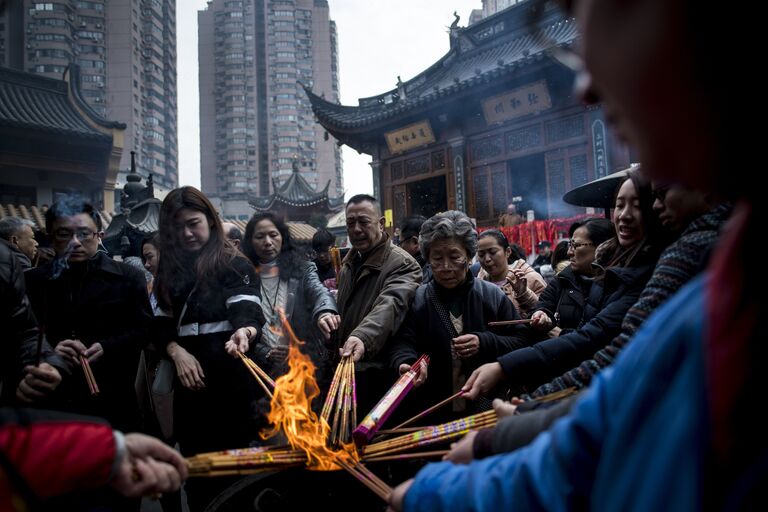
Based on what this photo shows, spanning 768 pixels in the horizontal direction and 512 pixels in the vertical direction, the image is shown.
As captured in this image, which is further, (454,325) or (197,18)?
(197,18)

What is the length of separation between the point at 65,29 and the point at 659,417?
57310 millimetres

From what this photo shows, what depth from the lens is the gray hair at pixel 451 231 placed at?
315 centimetres

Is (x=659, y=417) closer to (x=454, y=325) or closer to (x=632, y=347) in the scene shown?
(x=632, y=347)

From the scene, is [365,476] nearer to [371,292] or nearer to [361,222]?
[371,292]

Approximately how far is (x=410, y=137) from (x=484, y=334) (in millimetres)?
14000

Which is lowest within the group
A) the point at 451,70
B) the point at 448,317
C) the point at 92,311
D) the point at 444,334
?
the point at 444,334

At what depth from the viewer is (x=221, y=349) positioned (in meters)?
3.11

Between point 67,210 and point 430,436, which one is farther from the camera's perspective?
point 67,210

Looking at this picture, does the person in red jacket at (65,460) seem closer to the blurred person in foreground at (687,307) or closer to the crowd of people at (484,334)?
the crowd of people at (484,334)

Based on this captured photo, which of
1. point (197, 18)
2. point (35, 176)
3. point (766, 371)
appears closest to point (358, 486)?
point (766, 371)

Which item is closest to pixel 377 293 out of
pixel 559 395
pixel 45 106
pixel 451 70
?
pixel 559 395

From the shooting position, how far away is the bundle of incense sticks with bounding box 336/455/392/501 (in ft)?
5.87

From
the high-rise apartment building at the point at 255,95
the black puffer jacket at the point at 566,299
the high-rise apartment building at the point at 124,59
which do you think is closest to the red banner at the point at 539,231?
the black puffer jacket at the point at 566,299

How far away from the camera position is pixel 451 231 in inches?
124
